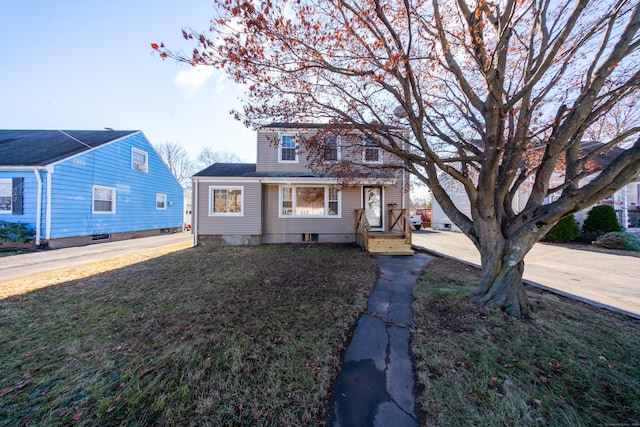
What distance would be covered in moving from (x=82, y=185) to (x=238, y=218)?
309 inches

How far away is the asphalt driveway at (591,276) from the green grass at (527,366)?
924 mm

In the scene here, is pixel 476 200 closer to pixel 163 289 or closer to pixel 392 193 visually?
pixel 163 289

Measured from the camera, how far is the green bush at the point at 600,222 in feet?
34.9

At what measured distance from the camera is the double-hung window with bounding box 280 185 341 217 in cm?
1055

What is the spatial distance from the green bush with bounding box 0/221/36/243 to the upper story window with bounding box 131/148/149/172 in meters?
5.71

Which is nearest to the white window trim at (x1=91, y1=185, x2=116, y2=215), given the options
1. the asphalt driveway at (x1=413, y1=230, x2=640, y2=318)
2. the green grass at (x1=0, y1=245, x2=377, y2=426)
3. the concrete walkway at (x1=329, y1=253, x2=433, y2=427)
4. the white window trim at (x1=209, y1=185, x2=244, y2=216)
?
the white window trim at (x1=209, y1=185, x2=244, y2=216)

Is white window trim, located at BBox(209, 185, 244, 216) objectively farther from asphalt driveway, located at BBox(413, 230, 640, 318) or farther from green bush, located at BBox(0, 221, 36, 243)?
asphalt driveway, located at BBox(413, 230, 640, 318)

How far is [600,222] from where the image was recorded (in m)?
10.8

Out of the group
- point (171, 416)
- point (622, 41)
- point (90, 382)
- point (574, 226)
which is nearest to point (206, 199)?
point (90, 382)

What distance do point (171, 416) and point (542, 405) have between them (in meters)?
3.22

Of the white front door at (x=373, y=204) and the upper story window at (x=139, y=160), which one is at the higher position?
the upper story window at (x=139, y=160)

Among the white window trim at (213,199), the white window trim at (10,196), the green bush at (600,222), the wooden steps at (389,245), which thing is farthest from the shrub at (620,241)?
the white window trim at (10,196)

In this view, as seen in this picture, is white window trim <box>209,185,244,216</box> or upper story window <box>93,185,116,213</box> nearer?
white window trim <box>209,185,244,216</box>

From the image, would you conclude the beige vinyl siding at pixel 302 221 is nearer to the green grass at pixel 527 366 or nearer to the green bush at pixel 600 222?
the green grass at pixel 527 366
